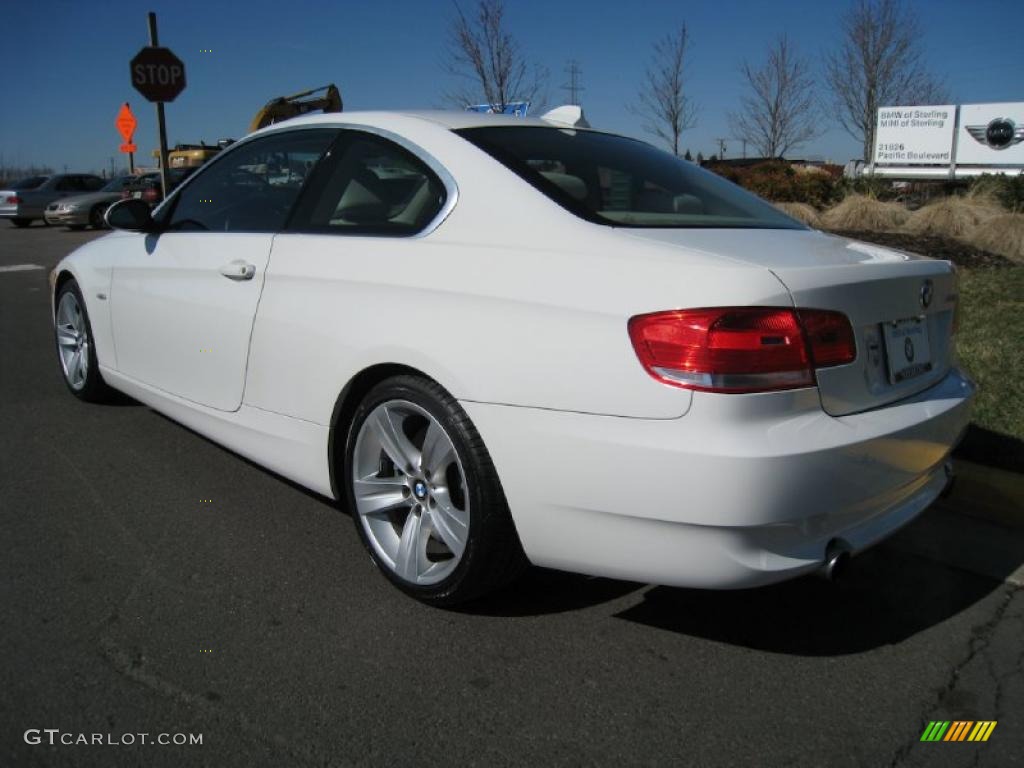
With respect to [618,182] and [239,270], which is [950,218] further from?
[239,270]

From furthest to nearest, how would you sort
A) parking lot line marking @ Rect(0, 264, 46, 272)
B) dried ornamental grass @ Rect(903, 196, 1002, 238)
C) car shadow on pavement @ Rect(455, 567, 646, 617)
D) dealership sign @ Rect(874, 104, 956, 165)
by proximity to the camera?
1. dealership sign @ Rect(874, 104, 956, 165)
2. parking lot line marking @ Rect(0, 264, 46, 272)
3. dried ornamental grass @ Rect(903, 196, 1002, 238)
4. car shadow on pavement @ Rect(455, 567, 646, 617)

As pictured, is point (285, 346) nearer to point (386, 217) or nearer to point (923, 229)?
point (386, 217)

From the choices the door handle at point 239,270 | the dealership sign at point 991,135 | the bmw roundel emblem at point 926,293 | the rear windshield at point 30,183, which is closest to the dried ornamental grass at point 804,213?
the bmw roundel emblem at point 926,293

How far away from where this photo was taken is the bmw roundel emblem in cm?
272

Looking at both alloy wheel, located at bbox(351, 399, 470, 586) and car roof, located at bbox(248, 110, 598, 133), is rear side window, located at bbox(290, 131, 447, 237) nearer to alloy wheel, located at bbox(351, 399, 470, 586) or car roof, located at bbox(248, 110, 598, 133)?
car roof, located at bbox(248, 110, 598, 133)

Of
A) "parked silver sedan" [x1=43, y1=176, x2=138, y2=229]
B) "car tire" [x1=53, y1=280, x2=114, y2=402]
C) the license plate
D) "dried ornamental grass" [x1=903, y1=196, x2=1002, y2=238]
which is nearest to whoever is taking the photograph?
the license plate

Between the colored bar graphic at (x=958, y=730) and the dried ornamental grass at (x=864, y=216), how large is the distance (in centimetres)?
1134

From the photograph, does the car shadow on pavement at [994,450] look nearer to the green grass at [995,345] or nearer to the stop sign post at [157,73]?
the green grass at [995,345]

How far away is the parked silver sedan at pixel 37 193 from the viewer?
2438cm

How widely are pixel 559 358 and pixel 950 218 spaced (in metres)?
12.3

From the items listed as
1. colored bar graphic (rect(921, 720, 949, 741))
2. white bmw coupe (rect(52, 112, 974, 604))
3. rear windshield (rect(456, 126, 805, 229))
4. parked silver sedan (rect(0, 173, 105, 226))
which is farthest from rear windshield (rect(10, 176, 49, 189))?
colored bar graphic (rect(921, 720, 949, 741))

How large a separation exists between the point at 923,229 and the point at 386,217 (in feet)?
38.5

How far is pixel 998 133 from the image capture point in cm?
2688

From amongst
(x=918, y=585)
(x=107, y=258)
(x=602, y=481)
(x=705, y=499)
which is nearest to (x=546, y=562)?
(x=602, y=481)
